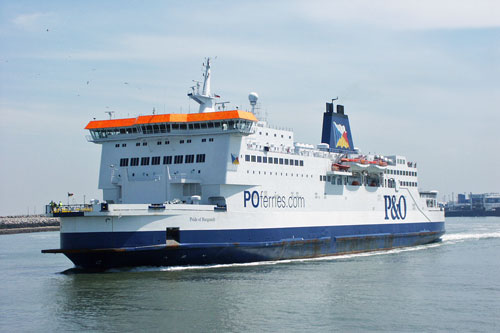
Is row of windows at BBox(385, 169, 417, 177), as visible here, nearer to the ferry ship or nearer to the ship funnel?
the ship funnel

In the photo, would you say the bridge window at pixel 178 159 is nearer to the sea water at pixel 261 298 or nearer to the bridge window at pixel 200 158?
the bridge window at pixel 200 158

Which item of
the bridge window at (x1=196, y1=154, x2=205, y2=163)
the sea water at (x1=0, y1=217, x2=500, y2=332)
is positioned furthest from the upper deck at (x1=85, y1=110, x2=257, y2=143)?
the sea water at (x1=0, y1=217, x2=500, y2=332)

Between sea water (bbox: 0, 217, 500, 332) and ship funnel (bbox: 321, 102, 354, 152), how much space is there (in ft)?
34.2

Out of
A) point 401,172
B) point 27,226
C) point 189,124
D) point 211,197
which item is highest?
point 189,124

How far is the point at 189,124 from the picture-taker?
1128 inches

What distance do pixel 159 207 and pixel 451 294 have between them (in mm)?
11465

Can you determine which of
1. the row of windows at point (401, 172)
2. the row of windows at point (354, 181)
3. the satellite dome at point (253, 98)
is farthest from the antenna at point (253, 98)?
the row of windows at point (401, 172)

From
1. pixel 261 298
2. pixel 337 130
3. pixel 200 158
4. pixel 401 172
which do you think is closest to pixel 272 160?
pixel 200 158

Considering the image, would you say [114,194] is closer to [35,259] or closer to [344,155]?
[35,259]

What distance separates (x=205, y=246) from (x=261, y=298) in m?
6.45

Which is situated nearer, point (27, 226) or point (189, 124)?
point (189, 124)

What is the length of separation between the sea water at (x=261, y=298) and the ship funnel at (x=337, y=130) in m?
10.4

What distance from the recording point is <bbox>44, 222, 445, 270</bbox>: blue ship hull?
971 inches

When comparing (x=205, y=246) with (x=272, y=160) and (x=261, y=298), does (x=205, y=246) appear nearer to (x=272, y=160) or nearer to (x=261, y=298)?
(x=272, y=160)
